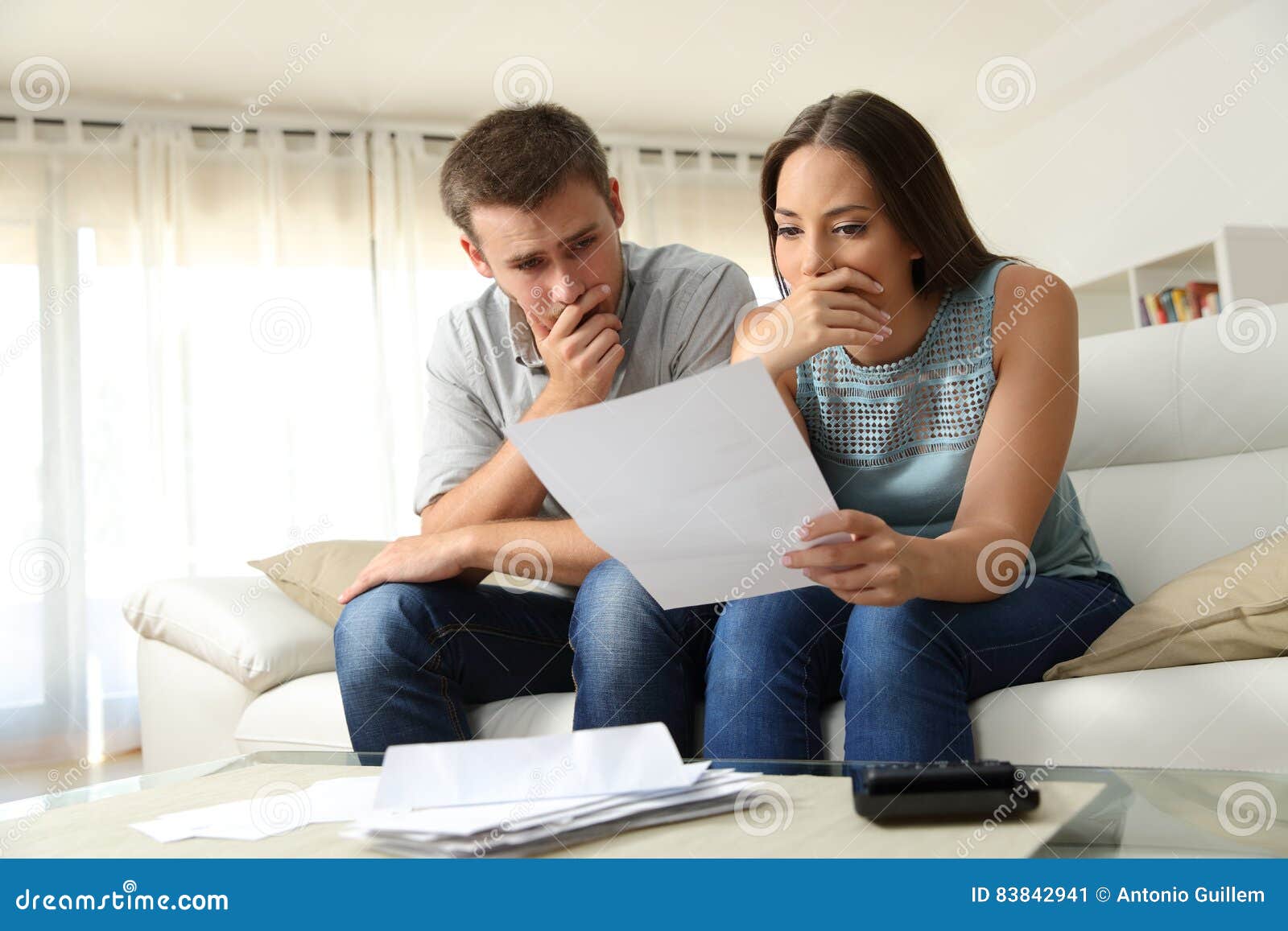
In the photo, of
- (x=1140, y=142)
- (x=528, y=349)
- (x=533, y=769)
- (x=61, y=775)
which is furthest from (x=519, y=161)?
(x=1140, y=142)

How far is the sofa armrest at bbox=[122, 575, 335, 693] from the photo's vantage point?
1669 mm

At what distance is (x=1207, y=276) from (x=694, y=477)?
315cm

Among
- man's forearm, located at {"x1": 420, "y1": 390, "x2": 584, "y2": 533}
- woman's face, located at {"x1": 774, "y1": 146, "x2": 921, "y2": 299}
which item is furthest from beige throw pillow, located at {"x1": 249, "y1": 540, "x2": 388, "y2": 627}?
woman's face, located at {"x1": 774, "y1": 146, "x2": 921, "y2": 299}

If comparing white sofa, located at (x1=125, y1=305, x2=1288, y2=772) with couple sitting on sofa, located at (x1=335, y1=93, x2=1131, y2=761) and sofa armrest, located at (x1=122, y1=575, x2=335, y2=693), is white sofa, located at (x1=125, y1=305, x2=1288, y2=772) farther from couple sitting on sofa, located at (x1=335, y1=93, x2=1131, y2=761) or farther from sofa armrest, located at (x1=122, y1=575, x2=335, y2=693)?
couple sitting on sofa, located at (x1=335, y1=93, x2=1131, y2=761)

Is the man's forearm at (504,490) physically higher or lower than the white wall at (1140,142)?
lower

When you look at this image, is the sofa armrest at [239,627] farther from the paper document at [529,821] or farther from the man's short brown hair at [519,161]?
the paper document at [529,821]

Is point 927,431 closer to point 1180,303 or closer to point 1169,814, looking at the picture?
point 1169,814

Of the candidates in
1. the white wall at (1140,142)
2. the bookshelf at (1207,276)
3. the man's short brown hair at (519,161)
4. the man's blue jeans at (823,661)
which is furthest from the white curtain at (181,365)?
the man's blue jeans at (823,661)

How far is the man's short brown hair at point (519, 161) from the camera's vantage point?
1462 millimetres

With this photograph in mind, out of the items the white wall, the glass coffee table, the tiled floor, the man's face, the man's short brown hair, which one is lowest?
the tiled floor

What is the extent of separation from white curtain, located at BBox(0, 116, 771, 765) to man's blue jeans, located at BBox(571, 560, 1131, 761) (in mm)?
2988

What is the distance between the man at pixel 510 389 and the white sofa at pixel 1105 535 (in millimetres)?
114

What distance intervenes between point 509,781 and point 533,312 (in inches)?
34.5
